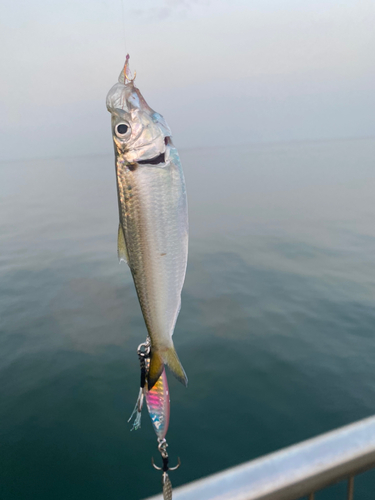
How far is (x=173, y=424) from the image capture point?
9.74m

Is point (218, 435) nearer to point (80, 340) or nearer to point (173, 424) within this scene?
point (173, 424)

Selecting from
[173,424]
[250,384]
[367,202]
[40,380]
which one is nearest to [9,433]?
[40,380]

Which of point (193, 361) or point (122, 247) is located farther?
point (193, 361)

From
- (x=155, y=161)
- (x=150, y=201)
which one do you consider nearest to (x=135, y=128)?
(x=155, y=161)

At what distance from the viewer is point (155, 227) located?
188cm

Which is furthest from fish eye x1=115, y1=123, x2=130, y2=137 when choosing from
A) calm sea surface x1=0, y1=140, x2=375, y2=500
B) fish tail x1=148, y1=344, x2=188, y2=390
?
calm sea surface x1=0, y1=140, x2=375, y2=500

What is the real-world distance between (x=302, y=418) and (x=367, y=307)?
745cm

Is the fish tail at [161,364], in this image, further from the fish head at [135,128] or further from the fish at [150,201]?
the fish head at [135,128]

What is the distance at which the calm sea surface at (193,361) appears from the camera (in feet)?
28.5

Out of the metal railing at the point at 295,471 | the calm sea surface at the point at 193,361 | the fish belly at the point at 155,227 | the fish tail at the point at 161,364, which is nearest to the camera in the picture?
the metal railing at the point at 295,471

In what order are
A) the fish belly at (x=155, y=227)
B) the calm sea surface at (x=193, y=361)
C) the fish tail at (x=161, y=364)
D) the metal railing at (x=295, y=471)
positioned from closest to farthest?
the metal railing at (x=295, y=471), the fish belly at (x=155, y=227), the fish tail at (x=161, y=364), the calm sea surface at (x=193, y=361)

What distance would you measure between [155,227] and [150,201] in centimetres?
15

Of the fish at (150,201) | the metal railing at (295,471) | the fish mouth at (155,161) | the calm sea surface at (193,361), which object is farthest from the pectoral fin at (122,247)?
the calm sea surface at (193,361)

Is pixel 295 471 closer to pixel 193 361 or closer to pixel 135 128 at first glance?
pixel 135 128
